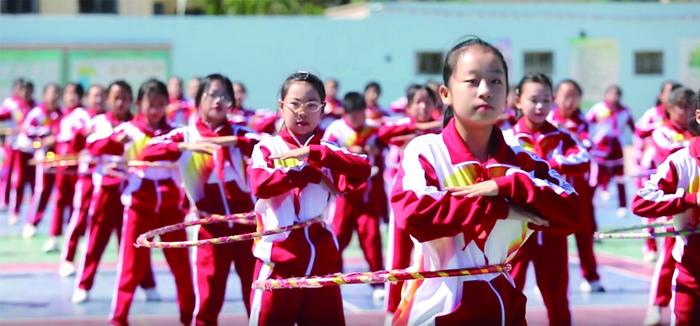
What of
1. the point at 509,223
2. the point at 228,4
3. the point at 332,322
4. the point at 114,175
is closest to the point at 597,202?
the point at 114,175

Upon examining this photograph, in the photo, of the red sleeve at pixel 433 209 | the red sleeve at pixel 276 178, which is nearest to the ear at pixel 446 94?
the red sleeve at pixel 433 209

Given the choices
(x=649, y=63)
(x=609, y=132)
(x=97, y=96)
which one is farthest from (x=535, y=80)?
(x=649, y=63)

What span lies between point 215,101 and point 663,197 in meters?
3.07

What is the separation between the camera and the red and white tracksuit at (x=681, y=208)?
6805 millimetres

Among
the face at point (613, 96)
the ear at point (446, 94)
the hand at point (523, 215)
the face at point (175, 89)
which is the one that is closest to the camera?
the hand at point (523, 215)

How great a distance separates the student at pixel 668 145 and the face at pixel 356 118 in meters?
2.73

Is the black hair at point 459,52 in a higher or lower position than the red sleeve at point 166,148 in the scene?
higher

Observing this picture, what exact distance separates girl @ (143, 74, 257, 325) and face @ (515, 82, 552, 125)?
1.85 m

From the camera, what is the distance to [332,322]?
662 cm

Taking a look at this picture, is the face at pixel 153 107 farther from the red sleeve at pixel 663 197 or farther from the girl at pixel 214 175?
the red sleeve at pixel 663 197

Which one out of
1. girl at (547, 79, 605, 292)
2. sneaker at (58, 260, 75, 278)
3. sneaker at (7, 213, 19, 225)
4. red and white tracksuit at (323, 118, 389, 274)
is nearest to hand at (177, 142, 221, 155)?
red and white tracksuit at (323, 118, 389, 274)

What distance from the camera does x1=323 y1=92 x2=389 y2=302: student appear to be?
1150cm

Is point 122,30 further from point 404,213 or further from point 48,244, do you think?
point 404,213

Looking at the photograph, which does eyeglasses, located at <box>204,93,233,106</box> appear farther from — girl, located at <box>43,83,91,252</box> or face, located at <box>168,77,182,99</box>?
face, located at <box>168,77,182,99</box>
